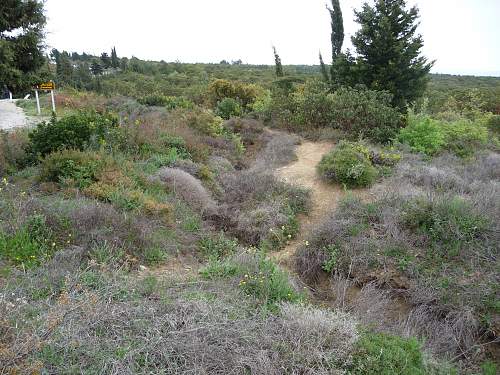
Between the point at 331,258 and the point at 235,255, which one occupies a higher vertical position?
the point at 235,255

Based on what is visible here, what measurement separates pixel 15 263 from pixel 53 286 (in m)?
0.86

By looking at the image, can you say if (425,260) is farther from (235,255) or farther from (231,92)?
(231,92)

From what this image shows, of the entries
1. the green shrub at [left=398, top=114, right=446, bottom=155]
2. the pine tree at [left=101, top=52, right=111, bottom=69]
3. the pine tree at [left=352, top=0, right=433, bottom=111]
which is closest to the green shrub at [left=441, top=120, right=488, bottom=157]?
the green shrub at [left=398, top=114, right=446, bottom=155]

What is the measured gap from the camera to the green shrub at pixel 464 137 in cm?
1074

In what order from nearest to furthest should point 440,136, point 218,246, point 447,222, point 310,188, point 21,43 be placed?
1. point 218,246
2. point 447,222
3. point 310,188
4. point 440,136
5. point 21,43

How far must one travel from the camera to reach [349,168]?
26.1ft

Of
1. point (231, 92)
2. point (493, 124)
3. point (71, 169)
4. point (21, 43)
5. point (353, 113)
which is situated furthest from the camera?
point (231, 92)

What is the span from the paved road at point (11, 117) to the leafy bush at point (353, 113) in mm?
8891

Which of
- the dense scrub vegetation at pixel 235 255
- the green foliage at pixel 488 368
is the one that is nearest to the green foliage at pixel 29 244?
the dense scrub vegetation at pixel 235 255

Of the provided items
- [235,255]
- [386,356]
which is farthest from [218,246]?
[386,356]

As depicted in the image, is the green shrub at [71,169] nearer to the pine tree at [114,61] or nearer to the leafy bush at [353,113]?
the leafy bush at [353,113]

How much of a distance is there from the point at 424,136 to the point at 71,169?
893 cm

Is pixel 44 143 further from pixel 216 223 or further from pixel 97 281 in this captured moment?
pixel 97 281

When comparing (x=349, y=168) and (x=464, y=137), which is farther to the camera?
(x=464, y=137)
